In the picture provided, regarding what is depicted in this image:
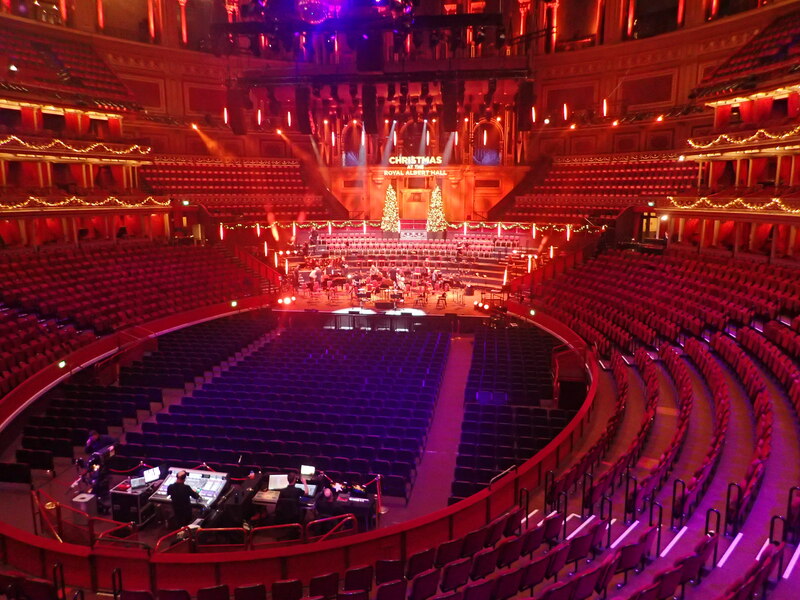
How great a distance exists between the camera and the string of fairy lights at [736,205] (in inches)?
709

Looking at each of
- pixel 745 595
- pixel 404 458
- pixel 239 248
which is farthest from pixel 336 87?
pixel 745 595

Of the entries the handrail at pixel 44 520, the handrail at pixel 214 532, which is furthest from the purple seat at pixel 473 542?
the handrail at pixel 44 520

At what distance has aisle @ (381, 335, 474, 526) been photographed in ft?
30.8

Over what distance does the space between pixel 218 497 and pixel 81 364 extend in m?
9.28

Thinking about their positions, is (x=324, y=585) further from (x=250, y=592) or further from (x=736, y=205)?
(x=736, y=205)

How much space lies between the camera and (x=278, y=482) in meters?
8.88

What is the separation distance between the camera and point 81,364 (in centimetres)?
1588

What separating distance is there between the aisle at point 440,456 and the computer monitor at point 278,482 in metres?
1.61

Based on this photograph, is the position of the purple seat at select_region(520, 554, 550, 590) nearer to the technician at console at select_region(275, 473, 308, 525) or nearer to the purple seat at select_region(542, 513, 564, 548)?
the purple seat at select_region(542, 513, 564, 548)

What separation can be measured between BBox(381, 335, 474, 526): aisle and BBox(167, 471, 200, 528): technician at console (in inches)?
114

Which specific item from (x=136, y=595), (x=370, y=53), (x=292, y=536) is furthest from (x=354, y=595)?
(x=370, y=53)

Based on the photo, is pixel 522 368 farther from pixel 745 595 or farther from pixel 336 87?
pixel 336 87

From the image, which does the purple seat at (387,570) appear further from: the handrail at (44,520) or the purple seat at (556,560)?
the handrail at (44,520)

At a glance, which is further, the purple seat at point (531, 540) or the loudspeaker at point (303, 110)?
the loudspeaker at point (303, 110)
